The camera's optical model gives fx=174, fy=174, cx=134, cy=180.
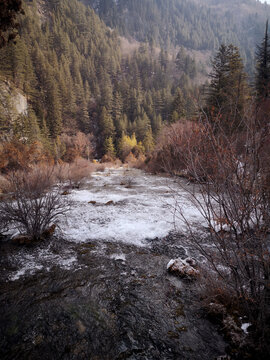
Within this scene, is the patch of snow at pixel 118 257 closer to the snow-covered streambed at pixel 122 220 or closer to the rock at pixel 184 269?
the snow-covered streambed at pixel 122 220

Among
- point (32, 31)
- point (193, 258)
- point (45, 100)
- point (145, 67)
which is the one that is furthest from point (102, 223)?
point (145, 67)

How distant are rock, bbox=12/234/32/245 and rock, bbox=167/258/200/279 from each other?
3.58m

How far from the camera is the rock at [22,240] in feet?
14.7

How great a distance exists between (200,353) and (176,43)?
197 meters

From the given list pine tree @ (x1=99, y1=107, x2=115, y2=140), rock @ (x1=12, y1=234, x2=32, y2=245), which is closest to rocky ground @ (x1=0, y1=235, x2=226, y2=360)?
rock @ (x1=12, y1=234, x2=32, y2=245)

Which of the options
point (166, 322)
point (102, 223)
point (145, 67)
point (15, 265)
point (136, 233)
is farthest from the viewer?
point (145, 67)

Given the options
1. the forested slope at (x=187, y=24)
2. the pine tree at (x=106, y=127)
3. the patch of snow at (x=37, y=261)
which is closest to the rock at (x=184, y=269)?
the patch of snow at (x=37, y=261)

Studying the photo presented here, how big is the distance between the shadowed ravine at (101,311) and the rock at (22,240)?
0.40 m

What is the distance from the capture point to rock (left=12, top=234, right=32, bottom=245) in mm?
4488

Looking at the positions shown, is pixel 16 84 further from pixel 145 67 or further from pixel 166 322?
pixel 145 67

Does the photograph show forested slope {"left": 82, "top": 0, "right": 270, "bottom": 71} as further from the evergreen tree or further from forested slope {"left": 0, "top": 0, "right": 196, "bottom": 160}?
the evergreen tree

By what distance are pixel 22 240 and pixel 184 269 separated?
4038mm

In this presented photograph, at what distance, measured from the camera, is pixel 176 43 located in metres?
152

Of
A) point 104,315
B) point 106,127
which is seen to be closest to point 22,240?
point 104,315
